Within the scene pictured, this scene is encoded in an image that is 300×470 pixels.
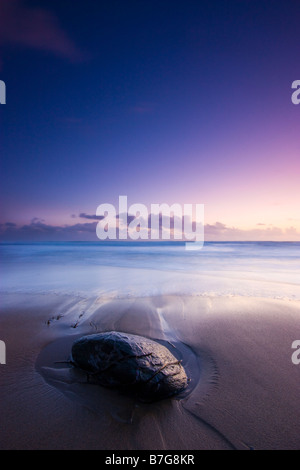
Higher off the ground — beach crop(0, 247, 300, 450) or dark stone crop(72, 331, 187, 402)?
dark stone crop(72, 331, 187, 402)

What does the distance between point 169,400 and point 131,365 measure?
19.3 inches

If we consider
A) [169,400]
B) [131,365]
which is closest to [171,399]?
[169,400]

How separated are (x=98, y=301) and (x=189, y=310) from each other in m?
2.28

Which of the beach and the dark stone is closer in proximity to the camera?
the beach

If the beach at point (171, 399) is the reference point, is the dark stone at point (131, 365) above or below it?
above

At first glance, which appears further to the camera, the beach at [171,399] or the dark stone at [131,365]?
the dark stone at [131,365]

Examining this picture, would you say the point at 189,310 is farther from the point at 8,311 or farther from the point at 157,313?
the point at 8,311

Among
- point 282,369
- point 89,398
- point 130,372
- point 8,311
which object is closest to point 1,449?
point 89,398

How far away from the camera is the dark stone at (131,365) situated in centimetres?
211

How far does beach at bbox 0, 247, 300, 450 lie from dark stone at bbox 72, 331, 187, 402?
0.09m

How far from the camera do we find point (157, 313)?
176 inches

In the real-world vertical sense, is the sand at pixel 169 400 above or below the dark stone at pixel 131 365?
below

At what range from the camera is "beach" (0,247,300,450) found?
1.70 metres

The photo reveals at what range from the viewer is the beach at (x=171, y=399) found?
5.57 feet
